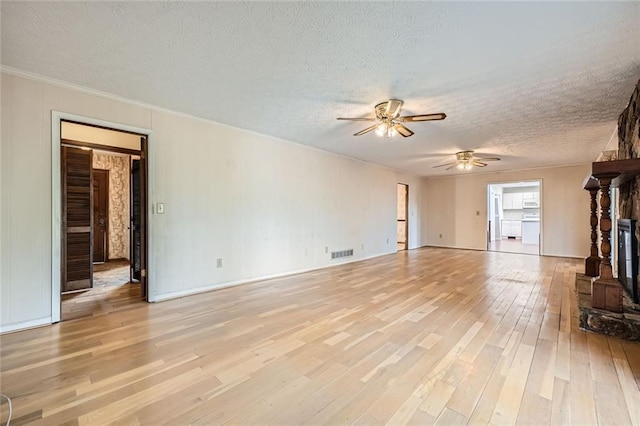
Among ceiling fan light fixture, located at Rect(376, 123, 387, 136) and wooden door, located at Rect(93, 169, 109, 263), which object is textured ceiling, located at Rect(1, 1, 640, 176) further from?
wooden door, located at Rect(93, 169, 109, 263)

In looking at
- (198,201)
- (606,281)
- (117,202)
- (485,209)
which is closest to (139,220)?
(198,201)

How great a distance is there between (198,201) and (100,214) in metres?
4.27

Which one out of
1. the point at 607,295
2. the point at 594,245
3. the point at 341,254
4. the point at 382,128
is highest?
the point at 382,128

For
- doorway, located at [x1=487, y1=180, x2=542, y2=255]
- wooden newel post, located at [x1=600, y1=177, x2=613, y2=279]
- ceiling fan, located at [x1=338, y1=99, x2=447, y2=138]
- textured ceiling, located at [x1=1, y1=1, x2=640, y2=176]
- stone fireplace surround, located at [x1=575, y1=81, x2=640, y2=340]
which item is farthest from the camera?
doorway, located at [x1=487, y1=180, x2=542, y2=255]

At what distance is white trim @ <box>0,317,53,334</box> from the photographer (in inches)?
103

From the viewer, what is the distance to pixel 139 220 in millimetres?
4188

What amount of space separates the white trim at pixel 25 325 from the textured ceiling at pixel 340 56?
2.37m

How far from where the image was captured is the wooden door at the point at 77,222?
13.5 feet

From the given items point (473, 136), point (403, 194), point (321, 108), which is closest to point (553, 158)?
point (473, 136)

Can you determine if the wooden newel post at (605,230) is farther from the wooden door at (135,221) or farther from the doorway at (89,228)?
the wooden door at (135,221)

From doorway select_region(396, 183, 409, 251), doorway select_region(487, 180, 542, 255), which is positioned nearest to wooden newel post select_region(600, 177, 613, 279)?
doorway select_region(396, 183, 409, 251)

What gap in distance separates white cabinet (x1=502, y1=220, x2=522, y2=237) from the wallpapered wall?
1457cm

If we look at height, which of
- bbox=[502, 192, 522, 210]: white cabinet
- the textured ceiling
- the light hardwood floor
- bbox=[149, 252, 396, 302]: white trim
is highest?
the textured ceiling

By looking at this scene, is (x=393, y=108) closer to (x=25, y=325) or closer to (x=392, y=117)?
(x=392, y=117)
